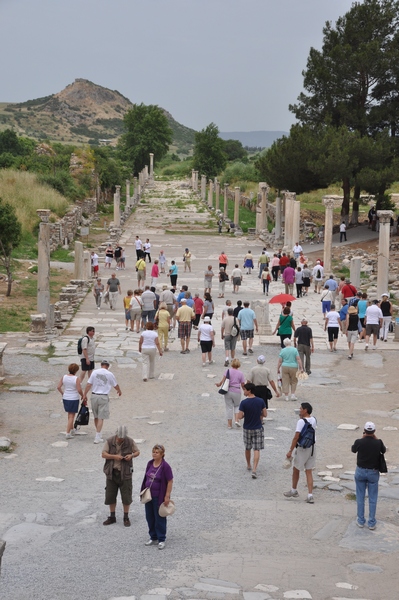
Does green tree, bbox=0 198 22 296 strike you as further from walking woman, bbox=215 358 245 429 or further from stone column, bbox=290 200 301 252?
walking woman, bbox=215 358 245 429

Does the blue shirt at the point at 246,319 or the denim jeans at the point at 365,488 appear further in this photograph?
the blue shirt at the point at 246,319

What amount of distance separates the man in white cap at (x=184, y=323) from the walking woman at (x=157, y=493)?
10861 mm

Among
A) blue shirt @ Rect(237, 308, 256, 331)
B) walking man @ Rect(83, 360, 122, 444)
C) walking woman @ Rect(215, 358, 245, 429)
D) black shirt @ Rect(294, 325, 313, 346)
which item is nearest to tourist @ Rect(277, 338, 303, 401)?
black shirt @ Rect(294, 325, 313, 346)

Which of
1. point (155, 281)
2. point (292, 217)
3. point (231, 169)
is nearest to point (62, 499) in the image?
point (155, 281)

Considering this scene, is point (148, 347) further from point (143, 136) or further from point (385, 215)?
point (143, 136)

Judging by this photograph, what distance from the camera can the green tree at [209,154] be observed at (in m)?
81.6

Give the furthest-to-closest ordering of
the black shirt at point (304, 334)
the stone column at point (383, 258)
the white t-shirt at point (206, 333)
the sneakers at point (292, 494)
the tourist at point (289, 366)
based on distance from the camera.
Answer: the stone column at point (383, 258)
the white t-shirt at point (206, 333)
the black shirt at point (304, 334)
the tourist at point (289, 366)
the sneakers at point (292, 494)

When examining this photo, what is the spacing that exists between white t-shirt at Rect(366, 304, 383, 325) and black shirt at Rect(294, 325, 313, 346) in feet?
13.2

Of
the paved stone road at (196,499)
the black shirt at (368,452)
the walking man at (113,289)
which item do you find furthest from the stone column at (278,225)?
the black shirt at (368,452)

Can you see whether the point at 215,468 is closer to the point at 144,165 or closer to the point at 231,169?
the point at 231,169

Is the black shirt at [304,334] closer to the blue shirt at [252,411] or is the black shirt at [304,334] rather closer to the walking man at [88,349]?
the walking man at [88,349]

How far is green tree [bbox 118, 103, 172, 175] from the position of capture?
85.6 metres

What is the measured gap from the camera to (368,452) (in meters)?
11.0

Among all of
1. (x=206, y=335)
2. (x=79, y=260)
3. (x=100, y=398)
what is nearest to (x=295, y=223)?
(x=79, y=260)
